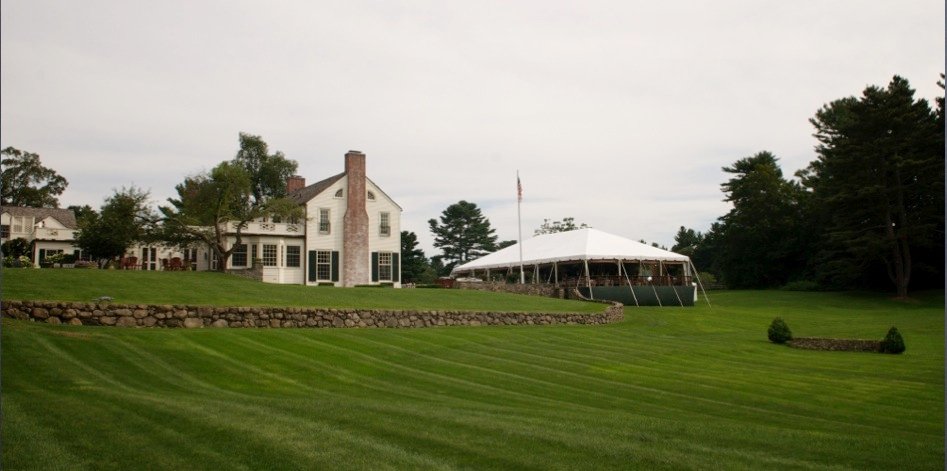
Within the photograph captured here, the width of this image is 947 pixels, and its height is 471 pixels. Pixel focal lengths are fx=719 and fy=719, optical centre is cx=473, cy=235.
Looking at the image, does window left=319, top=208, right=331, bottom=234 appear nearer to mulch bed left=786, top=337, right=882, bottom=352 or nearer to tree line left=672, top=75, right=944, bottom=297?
mulch bed left=786, top=337, right=882, bottom=352

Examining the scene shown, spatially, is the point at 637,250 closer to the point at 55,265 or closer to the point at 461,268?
the point at 461,268

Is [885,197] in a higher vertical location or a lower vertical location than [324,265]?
higher

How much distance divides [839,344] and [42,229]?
128ft

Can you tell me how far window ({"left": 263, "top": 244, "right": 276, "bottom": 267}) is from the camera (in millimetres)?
38656

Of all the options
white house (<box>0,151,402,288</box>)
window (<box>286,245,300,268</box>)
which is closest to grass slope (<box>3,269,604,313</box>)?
white house (<box>0,151,402,288</box>)

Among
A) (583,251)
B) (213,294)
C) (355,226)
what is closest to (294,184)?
(355,226)

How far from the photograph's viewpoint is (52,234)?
1565 inches

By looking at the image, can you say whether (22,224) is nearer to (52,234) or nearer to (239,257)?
(52,234)

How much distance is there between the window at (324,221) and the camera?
39.5 meters

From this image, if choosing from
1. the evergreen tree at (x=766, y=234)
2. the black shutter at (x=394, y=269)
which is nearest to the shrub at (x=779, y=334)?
the black shutter at (x=394, y=269)

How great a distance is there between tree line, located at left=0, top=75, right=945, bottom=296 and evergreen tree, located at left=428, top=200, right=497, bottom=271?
14.6m

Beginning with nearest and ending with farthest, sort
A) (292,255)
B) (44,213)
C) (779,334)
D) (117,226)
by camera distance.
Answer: (779,334), (117,226), (292,255), (44,213)

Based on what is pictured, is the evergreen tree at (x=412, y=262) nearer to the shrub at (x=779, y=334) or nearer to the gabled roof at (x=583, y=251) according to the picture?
the gabled roof at (x=583, y=251)

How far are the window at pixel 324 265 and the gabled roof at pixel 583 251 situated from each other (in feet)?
36.7
